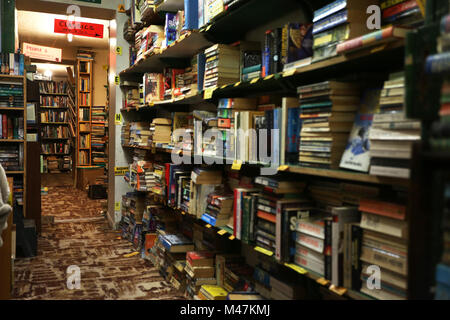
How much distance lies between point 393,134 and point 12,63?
472 centimetres

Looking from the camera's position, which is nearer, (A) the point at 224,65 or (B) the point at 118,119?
(A) the point at 224,65

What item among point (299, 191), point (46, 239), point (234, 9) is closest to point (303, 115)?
point (299, 191)

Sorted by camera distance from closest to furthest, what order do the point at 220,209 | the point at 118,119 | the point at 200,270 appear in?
1. the point at 220,209
2. the point at 200,270
3. the point at 118,119

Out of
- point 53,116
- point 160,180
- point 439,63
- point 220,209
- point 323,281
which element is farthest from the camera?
point 53,116

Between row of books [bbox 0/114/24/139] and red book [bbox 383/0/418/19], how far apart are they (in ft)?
14.5

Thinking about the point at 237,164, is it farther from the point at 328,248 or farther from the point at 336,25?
the point at 336,25

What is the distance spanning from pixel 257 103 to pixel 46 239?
3.61 metres

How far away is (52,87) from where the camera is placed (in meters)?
11.3

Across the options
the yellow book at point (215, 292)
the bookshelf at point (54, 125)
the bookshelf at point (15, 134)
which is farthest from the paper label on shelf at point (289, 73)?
the bookshelf at point (54, 125)

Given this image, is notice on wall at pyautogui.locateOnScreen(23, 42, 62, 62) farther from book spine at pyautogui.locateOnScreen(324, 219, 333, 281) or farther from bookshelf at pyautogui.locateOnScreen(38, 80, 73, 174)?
book spine at pyautogui.locateOnScreen(324, 219, 333, 281)

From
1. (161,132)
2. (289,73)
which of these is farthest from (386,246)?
(161,132)

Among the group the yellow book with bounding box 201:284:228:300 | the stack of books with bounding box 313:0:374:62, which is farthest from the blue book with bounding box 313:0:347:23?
the yellow book with bounding box 201:284:228:300

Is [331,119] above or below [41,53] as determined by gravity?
below
